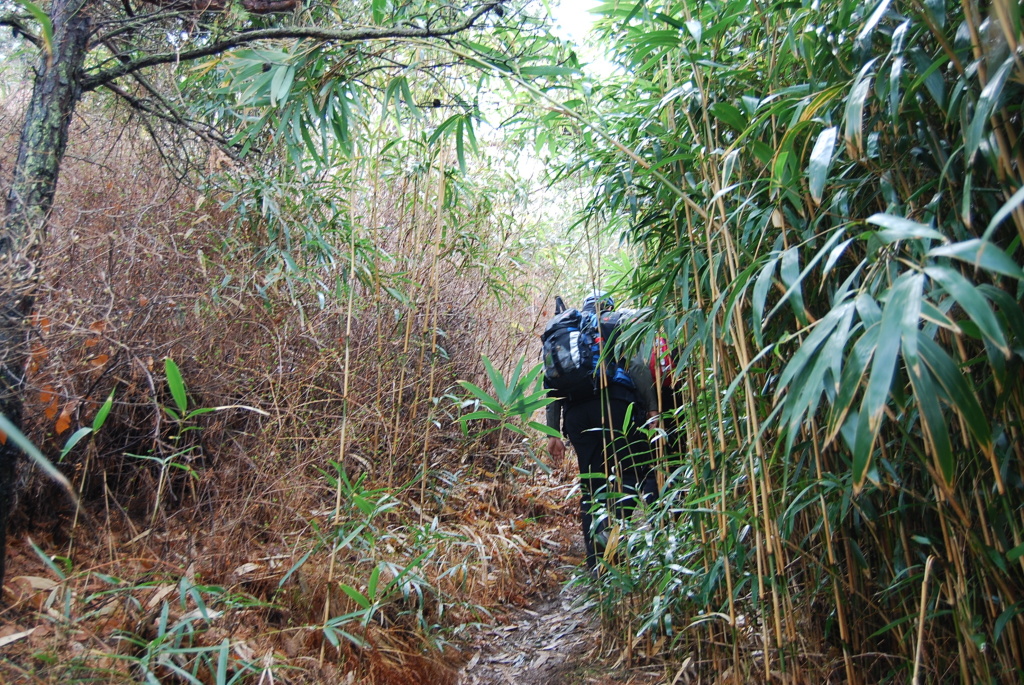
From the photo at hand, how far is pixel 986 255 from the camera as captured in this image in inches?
31.5

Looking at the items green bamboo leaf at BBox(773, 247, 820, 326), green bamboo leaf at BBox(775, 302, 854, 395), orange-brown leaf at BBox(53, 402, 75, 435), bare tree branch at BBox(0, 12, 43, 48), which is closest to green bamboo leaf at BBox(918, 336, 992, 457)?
green bamboo leaf at BBox(775, 302, 854, 395)

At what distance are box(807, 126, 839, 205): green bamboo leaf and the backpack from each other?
1.74m

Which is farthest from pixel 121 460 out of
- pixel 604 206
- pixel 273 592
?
pixel 604 206

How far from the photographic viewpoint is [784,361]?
5.25 feet

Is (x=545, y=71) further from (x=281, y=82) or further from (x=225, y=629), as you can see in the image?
(x=225, y=629)

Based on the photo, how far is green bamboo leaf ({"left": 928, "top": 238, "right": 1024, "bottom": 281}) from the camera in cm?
78

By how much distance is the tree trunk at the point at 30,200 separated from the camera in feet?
6.03

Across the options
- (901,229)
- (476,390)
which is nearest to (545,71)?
(476,390)

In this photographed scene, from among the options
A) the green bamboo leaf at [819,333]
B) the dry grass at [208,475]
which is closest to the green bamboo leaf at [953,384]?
the green bamboo leaf at [819,333]

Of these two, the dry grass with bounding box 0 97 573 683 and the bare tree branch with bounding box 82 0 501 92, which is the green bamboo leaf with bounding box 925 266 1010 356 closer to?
the dry grass with bounding box 0 97 573 683

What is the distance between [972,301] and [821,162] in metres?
0.43

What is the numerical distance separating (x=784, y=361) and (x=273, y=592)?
1.76 meters

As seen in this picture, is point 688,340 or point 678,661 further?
point 678,661

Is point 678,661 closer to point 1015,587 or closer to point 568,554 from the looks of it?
point 1015,587
